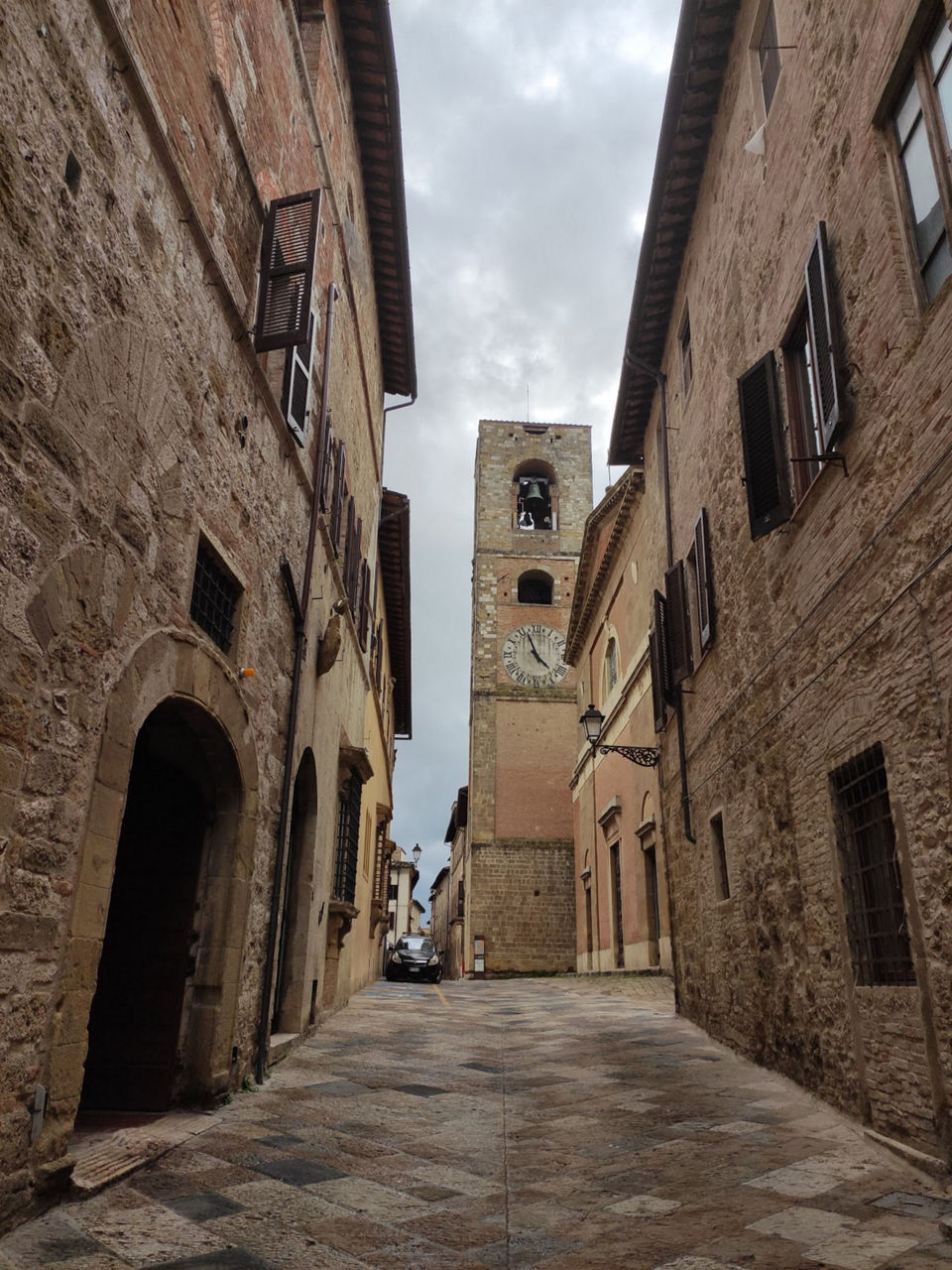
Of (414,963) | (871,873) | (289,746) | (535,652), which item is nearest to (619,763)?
A: (414,963)

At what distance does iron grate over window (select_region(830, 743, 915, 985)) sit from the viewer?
4.76 metres

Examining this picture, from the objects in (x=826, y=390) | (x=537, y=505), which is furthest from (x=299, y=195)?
(x=537, y=505)

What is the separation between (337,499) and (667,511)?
441cm

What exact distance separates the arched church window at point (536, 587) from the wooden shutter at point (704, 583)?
23.4m

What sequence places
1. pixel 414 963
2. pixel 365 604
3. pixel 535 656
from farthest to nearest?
1. pixel 535 656
2. pixel 414 963
3. pixel 365 604

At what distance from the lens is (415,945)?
2130 cm

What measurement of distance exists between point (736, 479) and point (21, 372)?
6.28m

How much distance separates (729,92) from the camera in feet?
28.2

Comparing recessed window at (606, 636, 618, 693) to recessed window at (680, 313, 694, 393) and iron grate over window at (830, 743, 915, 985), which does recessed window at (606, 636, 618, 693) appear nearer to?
recessed window at (680, 313, 694, 393)

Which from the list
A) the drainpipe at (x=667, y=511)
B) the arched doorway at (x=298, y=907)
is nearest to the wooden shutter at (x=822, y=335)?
the arched doorway at (x=298, y=907)

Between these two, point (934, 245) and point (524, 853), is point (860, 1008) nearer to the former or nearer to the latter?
point (934, 245)

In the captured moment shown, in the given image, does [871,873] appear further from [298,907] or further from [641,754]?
[641,754]

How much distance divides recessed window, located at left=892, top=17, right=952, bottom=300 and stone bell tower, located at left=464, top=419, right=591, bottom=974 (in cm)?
2486

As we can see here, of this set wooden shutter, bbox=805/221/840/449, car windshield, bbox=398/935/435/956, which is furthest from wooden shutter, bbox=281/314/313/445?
car windshield, bbox=398/935/435/956
